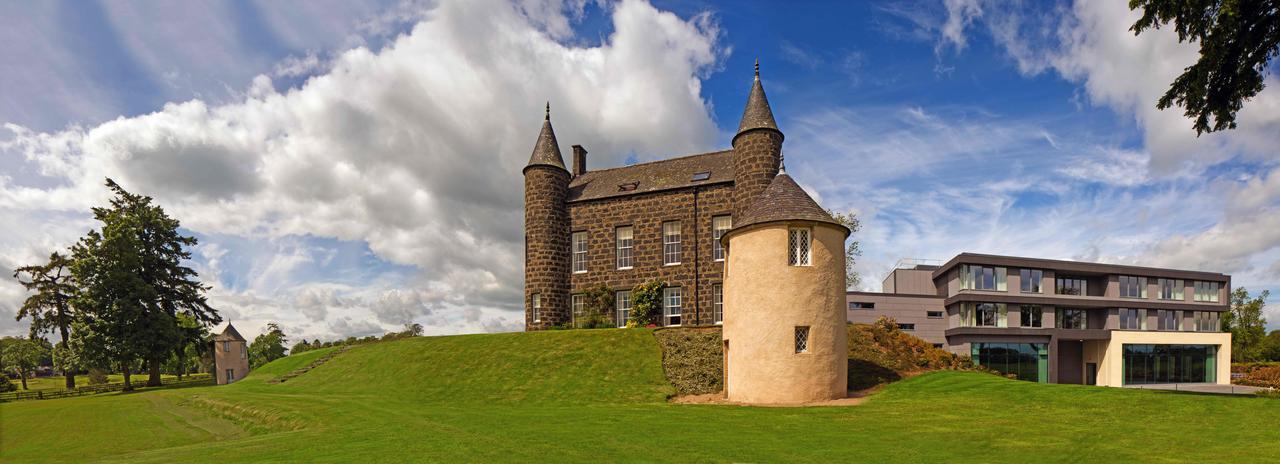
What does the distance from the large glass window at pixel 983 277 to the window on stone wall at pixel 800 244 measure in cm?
3084

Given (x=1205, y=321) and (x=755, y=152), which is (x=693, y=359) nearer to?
(x=755, y=152)

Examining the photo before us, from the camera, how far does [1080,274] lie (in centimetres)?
4900

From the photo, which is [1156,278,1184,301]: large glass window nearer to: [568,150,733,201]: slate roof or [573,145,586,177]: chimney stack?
[568,150,733,201]: slate roof

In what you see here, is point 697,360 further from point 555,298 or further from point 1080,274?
point 1080,274

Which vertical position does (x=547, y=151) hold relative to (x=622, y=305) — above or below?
above

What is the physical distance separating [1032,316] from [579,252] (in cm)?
3490

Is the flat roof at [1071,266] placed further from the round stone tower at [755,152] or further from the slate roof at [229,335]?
the slate roof at [229,335]

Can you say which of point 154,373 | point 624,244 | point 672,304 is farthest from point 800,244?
point 154,373

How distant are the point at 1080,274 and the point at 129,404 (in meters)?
62.7

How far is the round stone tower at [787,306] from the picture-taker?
19.5m

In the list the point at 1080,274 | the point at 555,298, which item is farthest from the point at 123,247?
the point at 1080,274

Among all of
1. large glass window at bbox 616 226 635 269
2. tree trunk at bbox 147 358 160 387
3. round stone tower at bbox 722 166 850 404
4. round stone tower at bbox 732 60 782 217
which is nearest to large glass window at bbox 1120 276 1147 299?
round stone tower at bbox 732 60 782 217

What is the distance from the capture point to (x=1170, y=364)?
5034cm

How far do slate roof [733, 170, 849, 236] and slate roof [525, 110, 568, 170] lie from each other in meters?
19.2
